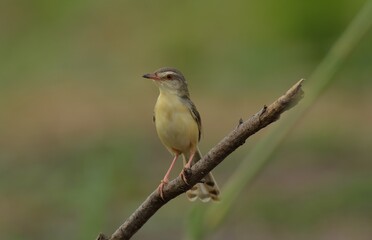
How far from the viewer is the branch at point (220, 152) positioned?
5.85ft

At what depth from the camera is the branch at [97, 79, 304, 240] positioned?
178 cm

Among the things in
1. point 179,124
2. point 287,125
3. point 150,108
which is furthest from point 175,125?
point 150,108

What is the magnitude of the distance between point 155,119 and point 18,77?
12.8 ft

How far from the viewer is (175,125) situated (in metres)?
2.53

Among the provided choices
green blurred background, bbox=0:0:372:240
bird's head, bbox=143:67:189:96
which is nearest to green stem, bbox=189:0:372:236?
bird's head, bbox=143:67:189:96

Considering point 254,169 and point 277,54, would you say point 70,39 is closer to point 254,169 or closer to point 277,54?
point 277,54

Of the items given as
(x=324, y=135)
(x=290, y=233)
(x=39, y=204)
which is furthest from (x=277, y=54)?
(x=324, y=135)

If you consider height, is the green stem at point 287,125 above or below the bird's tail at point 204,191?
below

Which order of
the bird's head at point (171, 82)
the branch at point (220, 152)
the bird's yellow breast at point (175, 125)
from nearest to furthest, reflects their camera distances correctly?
1. the branch at point (220, 152)
2. the bird's yellow breast at point (175, 125)
3. the bird's head at point (171, 82)

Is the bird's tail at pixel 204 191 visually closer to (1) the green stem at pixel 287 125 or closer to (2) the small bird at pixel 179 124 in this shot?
(2) the small bird at pixel 179 124

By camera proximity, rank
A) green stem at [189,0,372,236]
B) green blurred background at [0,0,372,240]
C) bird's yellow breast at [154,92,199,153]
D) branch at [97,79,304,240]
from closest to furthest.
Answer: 1. branch at [97,79,304,240]
2. green stem at [189,0,372,236]
3. bird's yellow breast at [154,92,199,153]
4. green blurred background at [0,0,372,240]

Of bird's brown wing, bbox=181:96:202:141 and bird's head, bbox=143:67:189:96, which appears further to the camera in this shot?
bird's head, bbox=143:67:189:96

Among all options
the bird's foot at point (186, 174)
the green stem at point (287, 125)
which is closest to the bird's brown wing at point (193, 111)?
the green stem at point (287, 125)

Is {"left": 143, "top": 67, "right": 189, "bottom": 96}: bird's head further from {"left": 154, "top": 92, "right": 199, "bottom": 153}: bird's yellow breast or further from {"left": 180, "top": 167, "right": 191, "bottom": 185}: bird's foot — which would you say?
{"left": 180, "top": 167, "right": 191, "bottom": 185}: bird's foot
